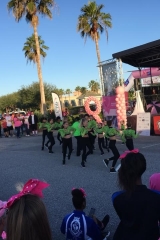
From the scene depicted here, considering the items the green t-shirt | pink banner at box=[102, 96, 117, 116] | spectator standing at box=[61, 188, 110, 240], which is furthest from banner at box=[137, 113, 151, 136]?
spectator standing at box=[61, 188, 110, 240]

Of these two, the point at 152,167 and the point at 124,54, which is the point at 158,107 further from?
the point at 152,167

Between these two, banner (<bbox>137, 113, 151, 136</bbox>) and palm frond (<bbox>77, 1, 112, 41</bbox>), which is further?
palm frond (<bbox>77, 1, 112, 41</bbox>)

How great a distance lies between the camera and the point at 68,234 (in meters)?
3.77

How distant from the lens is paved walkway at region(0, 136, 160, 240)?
5609 millimetres

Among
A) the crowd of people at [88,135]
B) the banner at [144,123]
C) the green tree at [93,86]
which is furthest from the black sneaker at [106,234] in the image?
the green tree at [93,86]

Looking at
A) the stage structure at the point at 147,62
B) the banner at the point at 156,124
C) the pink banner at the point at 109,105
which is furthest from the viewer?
the pink banner at the point at 109,105

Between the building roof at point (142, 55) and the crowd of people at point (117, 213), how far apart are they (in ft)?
42.1

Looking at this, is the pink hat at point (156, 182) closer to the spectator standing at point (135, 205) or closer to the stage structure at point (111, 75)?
the spectator standing at point (135, 205)

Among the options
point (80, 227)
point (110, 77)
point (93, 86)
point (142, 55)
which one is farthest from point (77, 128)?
point (93, 86)

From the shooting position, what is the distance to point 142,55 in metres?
18.1

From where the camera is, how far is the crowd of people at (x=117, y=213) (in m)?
1.57

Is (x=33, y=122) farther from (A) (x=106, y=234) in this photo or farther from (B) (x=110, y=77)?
(A) (x=106, y=234)

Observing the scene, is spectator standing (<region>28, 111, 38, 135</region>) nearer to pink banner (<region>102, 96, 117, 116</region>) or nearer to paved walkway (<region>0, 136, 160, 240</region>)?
pink banner (<region>102, 96, 117, 116</region>)

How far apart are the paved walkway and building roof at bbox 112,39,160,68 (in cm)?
542
